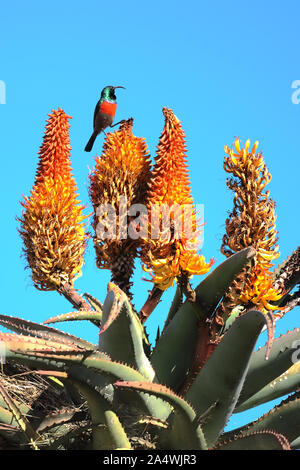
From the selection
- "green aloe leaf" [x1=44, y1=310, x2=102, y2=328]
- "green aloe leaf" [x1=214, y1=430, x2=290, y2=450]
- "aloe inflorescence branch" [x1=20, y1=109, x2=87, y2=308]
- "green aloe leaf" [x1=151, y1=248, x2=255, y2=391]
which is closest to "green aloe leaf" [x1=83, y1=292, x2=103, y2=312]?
"aloe inflorescence branch" [x1=20, y1=109, x2=87, y2=308]

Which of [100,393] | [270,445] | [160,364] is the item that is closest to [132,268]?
[160,364]

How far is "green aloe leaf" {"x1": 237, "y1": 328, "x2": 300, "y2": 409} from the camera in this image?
13.0 ft

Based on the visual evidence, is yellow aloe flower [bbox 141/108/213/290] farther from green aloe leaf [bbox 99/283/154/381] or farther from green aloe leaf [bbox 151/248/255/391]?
green aloe leaf [bbox 99/283/154/381]

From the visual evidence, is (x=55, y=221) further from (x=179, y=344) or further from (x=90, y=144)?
(x=179, y=344)

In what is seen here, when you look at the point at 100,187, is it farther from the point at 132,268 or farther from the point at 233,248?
the point at 233,248

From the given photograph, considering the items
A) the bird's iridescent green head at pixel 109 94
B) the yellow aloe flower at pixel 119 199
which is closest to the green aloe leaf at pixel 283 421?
the yellow aloe flower at pixel 119 199

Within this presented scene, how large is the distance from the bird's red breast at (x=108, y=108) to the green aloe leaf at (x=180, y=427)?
86.7 inches

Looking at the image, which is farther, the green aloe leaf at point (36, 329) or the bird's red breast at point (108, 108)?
the bird's red breast at point (108, 108)

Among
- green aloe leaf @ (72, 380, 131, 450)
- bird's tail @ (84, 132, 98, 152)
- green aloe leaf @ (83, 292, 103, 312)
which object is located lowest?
green aloe leaf @ (72, 380, 131, 450)

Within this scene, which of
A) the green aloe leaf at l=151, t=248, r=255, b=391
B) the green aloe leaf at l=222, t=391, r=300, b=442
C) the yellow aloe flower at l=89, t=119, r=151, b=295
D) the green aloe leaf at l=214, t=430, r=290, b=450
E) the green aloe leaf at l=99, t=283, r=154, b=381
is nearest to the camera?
the green aloe leaf at l=214, t=430, r=290, b=450

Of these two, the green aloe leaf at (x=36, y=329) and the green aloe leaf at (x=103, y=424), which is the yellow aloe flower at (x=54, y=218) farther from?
the green aloe leaf at (x=103, y=424)

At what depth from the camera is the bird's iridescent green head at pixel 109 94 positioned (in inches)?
197

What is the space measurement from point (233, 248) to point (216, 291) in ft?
1.06

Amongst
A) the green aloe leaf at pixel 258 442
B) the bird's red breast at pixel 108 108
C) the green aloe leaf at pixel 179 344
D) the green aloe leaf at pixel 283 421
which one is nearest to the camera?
the green aloe leaf at pixel 258 442
